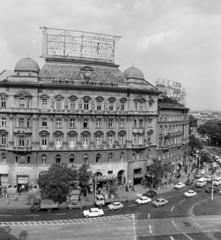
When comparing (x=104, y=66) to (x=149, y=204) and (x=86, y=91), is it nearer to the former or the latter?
(x=86, y=91)

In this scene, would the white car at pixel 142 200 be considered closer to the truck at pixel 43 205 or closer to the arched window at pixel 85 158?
the truck at pixel 43 205

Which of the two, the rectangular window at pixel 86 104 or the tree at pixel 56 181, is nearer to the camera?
the tree at pixel 56 181

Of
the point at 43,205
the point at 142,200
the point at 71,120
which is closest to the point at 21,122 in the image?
the point at 71,120

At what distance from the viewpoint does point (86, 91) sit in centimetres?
5866

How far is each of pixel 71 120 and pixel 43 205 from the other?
66.4 ft

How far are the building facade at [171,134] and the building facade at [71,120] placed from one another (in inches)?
339

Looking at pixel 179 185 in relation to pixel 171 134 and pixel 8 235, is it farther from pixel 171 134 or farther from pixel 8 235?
pixel 8 235

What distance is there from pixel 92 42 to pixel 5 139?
3244 centimetres

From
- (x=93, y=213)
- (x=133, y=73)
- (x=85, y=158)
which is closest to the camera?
(x=93, y=213)

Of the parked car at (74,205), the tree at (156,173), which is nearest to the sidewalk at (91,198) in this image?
the parked car at (74,205)

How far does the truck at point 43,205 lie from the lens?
4441cm

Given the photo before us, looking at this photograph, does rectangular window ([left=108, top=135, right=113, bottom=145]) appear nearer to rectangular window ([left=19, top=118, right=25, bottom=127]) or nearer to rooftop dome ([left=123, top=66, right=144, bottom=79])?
rooftop dome ([left=123, top=66, right=144, bottom=79])

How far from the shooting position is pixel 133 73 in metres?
64.2

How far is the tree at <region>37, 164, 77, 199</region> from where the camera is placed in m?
45.0
